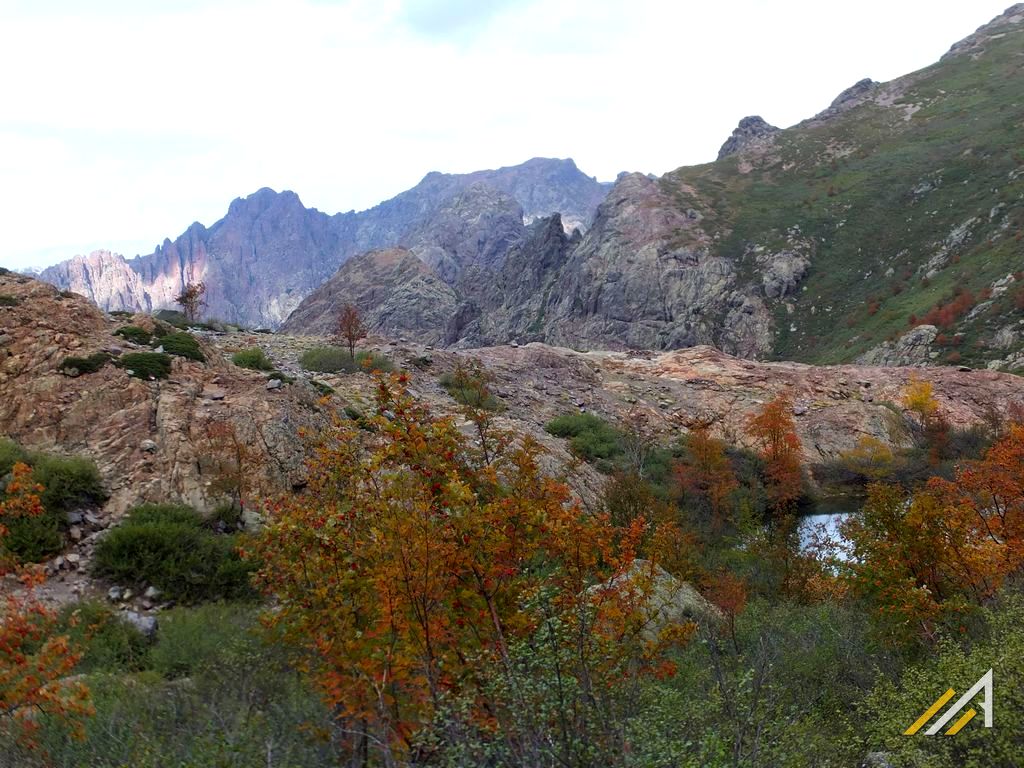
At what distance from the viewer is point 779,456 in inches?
1478

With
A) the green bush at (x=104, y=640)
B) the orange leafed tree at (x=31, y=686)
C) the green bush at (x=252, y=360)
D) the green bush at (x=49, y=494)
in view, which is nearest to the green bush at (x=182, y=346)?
the green bush at (x=252, y=360)

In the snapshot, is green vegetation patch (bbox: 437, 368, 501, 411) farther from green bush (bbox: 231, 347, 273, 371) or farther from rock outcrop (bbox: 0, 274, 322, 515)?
rock outcrop (bbox: 0, 274, 322, 515)

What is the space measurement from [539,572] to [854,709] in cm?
666

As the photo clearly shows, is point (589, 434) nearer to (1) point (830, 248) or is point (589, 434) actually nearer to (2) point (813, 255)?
(2) point (813, 255)

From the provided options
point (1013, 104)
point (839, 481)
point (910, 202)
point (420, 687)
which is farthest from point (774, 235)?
point (420, 687)

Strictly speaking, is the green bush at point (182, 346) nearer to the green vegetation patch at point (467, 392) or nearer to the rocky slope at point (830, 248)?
the green vegetation patch at point (467, 392)

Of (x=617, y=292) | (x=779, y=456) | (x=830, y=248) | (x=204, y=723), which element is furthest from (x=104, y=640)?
(x=830, y=248)

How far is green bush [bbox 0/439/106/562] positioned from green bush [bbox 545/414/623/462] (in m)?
21.5

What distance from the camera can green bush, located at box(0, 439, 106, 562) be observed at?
1331 cm

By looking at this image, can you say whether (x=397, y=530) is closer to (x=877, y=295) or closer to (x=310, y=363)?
(x=310, y=363)

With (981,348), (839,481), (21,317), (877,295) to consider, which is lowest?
(839,481)

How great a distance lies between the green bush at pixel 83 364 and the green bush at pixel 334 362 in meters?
14.4

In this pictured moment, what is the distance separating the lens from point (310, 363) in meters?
35.0

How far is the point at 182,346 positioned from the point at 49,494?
8935mm
